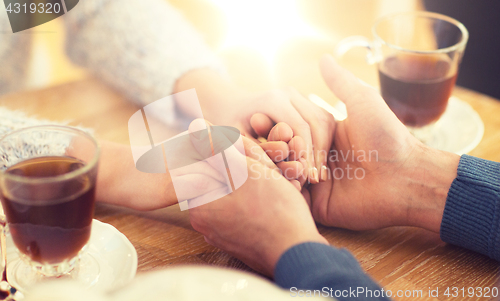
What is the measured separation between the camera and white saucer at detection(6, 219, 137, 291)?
35cm

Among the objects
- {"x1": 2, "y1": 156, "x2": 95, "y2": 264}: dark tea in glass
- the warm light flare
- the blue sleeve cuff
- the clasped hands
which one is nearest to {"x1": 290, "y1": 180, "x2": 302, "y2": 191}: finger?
the clasped hands

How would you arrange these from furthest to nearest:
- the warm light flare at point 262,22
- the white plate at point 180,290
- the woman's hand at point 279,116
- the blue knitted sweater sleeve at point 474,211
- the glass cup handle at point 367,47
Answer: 1. the warm light flare at point 262,22
2. the glass cup handle at point 367,47
3. the woman's hand at point 279,116
4. the blue knitted sweater sleeve at point 474,211
5. the white plate at point 180,290

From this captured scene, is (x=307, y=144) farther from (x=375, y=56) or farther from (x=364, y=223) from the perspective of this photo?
(x=375, y=56)

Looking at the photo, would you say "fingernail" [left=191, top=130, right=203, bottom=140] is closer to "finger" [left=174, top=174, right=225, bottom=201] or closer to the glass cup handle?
"finger" [left=174, top=174, right=225, bottom=201]

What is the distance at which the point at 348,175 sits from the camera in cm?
55

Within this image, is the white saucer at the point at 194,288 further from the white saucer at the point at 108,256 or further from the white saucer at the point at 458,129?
the white saucer at the point at 458,129

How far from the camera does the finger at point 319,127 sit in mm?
543

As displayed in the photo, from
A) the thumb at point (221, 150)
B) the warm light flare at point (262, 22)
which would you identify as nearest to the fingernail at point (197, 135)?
the thumb at point (221, 150)

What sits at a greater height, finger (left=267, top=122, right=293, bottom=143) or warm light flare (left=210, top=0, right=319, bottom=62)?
finger (left=267, top=122, right=293, bottom=143)

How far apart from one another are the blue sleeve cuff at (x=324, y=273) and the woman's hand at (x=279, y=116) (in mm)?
148

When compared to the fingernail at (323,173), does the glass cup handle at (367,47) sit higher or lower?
higher

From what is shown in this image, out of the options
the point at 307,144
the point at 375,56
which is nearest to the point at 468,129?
the point at 375,56

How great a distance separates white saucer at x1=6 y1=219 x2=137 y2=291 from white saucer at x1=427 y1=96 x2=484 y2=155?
18.1 inches

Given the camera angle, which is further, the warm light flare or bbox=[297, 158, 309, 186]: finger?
the warm light flare
